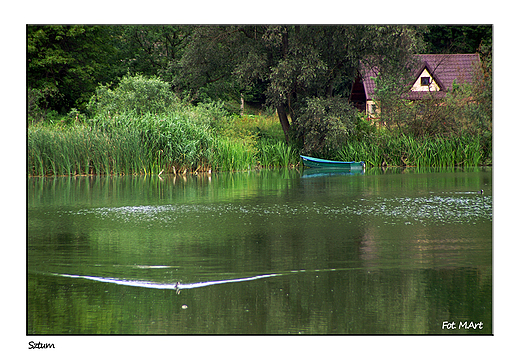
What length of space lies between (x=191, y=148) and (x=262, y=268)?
1507 centimetres

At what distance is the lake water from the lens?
13.4 ft

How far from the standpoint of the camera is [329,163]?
923 inches

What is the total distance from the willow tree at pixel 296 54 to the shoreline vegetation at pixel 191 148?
2123 millimetres

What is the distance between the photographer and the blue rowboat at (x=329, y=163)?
22719 mm

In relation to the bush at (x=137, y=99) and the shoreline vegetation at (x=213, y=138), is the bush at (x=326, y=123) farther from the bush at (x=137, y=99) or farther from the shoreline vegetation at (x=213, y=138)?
the bush at (x=137, y=99)

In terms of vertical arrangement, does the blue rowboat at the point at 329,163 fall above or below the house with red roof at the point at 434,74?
below

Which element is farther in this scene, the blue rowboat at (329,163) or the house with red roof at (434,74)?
the house with red roof at (434,74)

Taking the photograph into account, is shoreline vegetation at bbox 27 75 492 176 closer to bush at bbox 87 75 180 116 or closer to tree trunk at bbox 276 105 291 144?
bush at bbox 87 75 180 116

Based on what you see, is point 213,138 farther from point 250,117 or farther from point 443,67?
point 443,67

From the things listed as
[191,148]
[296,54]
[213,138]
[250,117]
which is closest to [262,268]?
[191,148]

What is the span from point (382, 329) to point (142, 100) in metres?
21.0

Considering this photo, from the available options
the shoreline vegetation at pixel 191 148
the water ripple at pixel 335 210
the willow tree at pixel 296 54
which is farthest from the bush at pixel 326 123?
the water ripple at pixel 335 210

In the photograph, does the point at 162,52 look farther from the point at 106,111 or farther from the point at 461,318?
the point at 461,318
